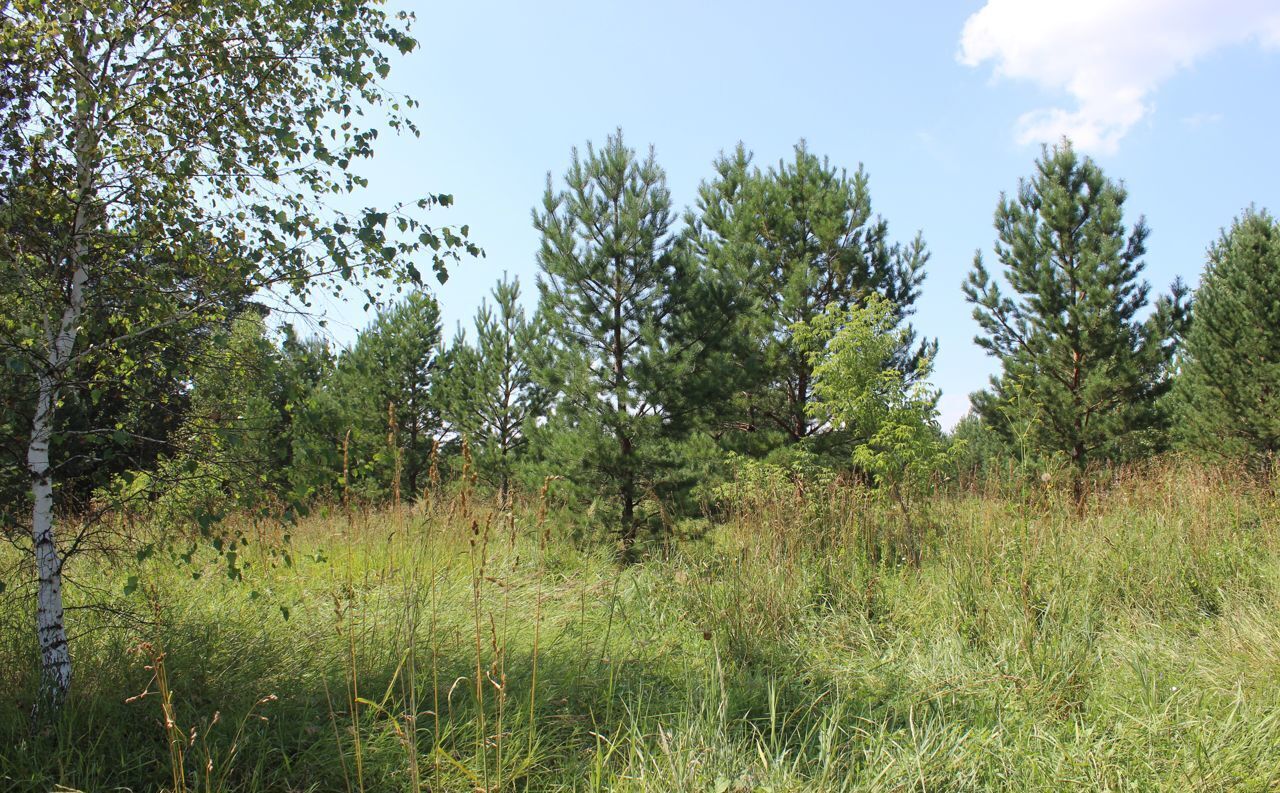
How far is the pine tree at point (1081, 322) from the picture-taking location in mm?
12352

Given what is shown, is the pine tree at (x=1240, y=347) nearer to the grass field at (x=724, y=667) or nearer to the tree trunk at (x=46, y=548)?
the grass field at (x=724, y=667)

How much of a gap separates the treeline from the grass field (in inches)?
22.8

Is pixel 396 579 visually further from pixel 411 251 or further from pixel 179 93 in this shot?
pixel 179 93

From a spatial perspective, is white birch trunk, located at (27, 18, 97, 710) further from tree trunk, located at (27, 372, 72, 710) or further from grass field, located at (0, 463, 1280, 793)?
grass field, located at (0, 463, 1280, 793)

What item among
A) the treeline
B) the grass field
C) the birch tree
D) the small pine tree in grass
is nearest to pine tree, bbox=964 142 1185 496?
the treeline

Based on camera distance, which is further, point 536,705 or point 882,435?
point 882,435

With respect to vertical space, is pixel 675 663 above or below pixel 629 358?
below

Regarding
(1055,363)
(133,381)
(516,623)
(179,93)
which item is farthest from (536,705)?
(1055,363)

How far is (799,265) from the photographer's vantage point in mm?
12531

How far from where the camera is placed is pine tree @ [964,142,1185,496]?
40.5 feet

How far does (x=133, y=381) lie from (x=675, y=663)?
291 cm

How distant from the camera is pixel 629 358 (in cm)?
875

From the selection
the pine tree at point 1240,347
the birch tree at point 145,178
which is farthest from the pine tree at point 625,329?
the pine tree at point 1240,347

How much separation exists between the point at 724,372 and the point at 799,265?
15.1 ft
